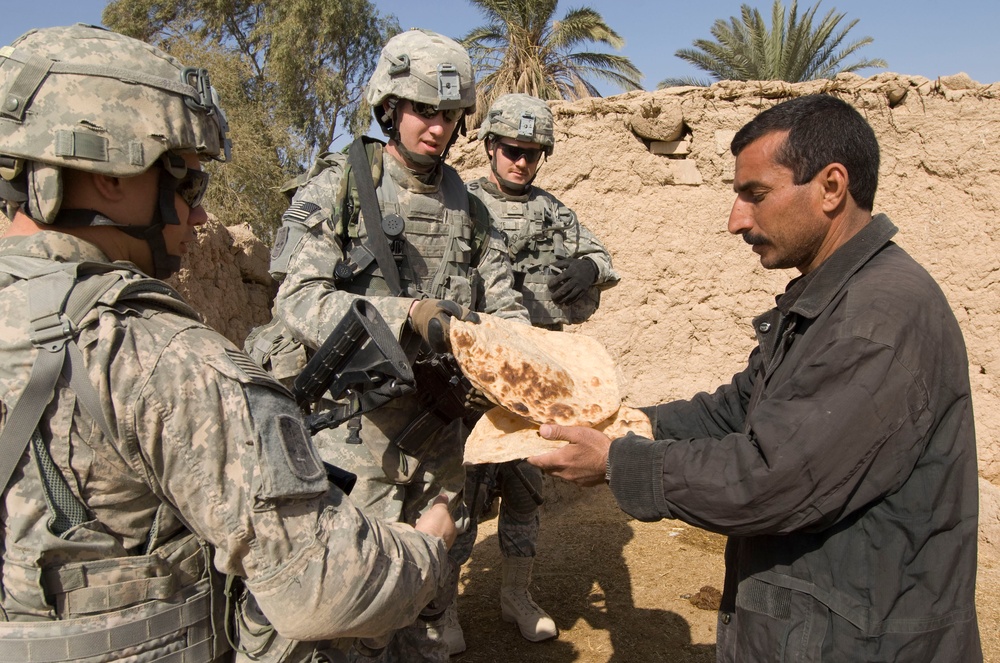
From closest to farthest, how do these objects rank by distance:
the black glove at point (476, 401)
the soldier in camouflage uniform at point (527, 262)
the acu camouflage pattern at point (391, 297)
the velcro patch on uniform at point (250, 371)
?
1. the velcro patch on uniform at point (250, 371)
2. the black glove at point (476, 401)
3. the acu camouflage pattern at point (391, 297)
4. the soldier in camouflage uniform at point (527, 262)

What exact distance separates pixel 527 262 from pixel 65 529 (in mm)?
3462

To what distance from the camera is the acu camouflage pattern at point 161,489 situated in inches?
48.3

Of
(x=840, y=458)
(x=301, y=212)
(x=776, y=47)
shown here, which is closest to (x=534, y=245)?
(x=301, y=212)

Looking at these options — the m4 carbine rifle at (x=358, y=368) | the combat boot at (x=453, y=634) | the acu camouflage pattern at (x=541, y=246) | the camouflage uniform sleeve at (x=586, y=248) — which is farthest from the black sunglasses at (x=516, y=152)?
the combat boot at (x=453, y=634)

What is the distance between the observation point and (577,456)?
6.51ft

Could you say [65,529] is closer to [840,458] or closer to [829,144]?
[840,458]

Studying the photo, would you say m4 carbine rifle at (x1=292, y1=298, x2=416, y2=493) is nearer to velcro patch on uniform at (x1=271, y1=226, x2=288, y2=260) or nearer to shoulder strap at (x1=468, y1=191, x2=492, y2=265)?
velcro patch on uniform at (x1=271, y1=226, x2=288, y2=260)

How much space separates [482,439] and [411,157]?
1338 mm

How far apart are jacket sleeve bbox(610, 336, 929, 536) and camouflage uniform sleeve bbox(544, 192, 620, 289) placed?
2935 millimetres

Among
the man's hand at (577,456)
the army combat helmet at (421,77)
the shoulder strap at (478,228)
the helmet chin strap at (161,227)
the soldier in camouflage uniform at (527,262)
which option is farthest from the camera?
the soldier in camouflage uniform at (527,262)

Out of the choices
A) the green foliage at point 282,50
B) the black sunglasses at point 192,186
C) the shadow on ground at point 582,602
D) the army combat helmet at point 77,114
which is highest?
the green foliage at point 282,50

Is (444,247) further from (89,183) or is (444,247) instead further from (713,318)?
(713,318)

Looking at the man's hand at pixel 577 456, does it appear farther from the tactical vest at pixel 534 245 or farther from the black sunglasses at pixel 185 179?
the tactical vest at pixel 534 245

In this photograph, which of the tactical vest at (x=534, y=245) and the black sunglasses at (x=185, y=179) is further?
the tactical vest at (x=534, y=245)
